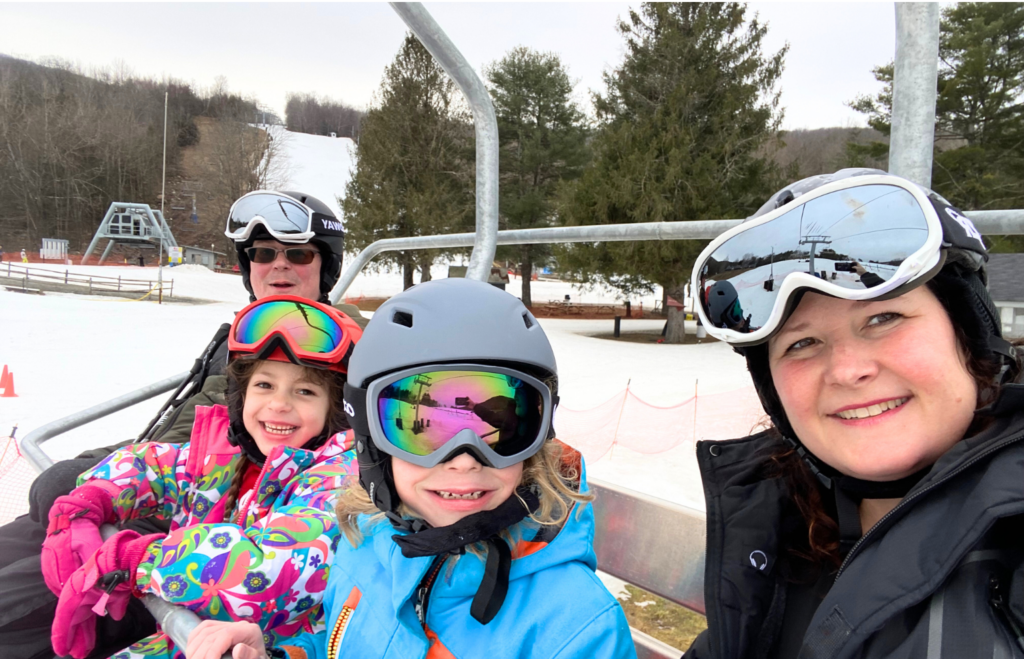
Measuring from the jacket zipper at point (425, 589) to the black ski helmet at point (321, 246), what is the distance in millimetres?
1913

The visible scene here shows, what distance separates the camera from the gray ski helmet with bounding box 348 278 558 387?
1.36 meters

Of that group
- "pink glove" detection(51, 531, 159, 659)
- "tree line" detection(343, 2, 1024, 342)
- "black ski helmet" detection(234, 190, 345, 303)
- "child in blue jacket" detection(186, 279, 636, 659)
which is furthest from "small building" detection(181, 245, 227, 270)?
"child in blue jacket" detection(186, 279, 636, 659)

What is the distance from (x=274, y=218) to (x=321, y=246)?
10.6 inches

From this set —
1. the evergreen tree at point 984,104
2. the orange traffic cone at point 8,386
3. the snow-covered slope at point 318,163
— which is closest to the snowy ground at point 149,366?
the orange traffic cone at point 8,386

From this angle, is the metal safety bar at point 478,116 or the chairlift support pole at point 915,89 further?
the metal safety bar at point 478,116

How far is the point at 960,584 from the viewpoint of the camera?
2.99 feet

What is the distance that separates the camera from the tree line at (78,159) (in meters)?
47.1

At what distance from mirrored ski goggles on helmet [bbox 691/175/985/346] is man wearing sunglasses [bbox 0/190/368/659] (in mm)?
2012

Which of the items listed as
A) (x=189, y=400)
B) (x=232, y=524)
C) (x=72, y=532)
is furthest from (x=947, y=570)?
(x=189, y=400)

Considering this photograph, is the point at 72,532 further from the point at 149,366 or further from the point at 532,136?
the point at 532,136

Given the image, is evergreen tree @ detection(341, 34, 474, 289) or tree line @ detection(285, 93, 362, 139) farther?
tree line @ detection(285, 93, 362, 139)

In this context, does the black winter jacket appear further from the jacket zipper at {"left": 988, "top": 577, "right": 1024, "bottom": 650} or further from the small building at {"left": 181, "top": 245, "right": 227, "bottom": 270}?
the small building at {"left": 181, "top": 245, "right": 227, "bottom": 270}

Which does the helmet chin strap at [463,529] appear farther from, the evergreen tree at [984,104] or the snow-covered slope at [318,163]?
the snow-covered slope at [318,163]

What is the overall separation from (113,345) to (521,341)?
15751 millimetres
